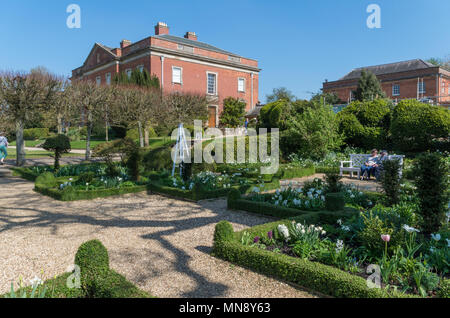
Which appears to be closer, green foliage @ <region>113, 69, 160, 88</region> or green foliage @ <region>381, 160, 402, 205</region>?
green foliage @ <region>381, 160, 402, 205</region>

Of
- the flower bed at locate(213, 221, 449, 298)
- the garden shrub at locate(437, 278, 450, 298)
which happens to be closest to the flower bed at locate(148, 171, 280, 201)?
the flower bed at locate(213, 221, 449, 298)

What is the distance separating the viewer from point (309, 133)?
15.7m

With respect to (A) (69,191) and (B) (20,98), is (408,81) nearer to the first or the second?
(B) (20,98)

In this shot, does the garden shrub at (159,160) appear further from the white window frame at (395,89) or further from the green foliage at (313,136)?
the white window frame at (395,89)

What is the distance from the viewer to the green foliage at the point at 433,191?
480cm

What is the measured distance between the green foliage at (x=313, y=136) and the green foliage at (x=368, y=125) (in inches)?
34.4

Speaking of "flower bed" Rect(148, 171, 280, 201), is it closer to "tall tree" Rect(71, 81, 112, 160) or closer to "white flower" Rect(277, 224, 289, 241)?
"white flower" Rect(277, 224, 289, 241)

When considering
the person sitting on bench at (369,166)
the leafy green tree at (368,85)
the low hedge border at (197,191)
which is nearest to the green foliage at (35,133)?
the low hedge border at (197,191)

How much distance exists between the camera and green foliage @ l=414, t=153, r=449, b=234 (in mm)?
4801

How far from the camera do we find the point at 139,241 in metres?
5.01

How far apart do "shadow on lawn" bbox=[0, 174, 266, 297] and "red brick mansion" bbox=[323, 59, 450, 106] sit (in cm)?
3093

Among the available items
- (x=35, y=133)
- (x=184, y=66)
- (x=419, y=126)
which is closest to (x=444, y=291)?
(x=419, y=126)
